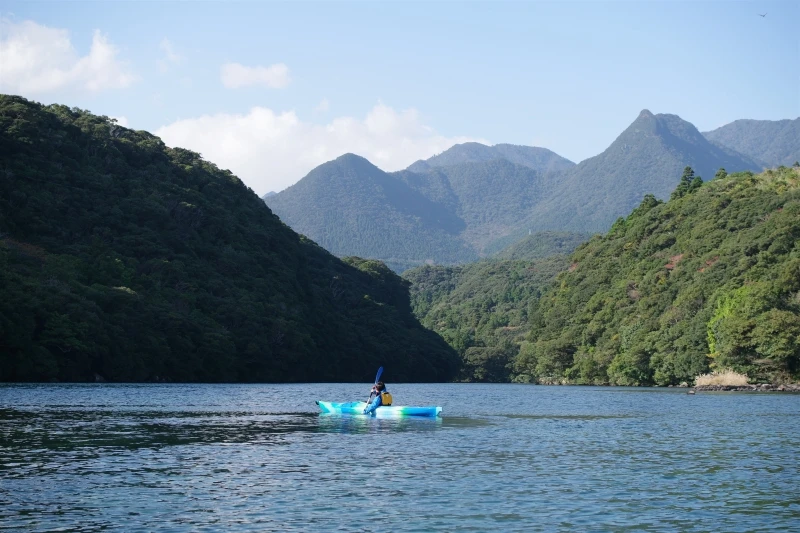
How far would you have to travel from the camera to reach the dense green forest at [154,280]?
3366 inches

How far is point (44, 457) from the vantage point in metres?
29.3

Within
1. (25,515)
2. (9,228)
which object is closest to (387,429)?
(25,515)

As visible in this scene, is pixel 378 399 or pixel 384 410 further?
pixel 384 410

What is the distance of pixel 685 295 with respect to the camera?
378 feet

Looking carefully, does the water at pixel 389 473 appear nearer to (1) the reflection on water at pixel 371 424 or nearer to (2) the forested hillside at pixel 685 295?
(1) the reflection on water at pixel 371 424

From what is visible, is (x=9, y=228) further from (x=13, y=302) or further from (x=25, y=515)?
(x=25, y=515)

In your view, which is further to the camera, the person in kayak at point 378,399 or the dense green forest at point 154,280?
the dense green forest at point 154,280

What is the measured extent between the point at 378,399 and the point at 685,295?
7502cm

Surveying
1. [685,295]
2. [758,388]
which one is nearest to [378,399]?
[758,388]

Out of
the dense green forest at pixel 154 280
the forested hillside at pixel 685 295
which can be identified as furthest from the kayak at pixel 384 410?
the forested hillside at pixel 685 295

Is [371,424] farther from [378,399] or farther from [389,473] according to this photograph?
[389,473]

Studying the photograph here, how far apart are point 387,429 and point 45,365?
4759 centimetres

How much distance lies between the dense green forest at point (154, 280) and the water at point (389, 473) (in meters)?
36.2

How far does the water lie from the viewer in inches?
824
